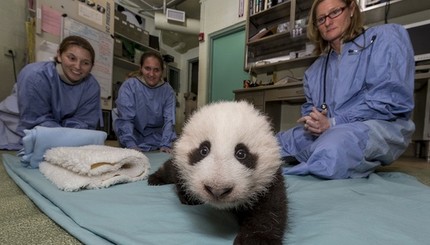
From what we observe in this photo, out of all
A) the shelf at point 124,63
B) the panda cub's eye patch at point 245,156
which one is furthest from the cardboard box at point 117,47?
the panda cub's eye patch at point 245,156

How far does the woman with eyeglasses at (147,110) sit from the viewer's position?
86.4 inches

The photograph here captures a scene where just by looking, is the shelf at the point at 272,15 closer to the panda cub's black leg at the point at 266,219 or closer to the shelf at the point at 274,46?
the shelf at the point at 274,46

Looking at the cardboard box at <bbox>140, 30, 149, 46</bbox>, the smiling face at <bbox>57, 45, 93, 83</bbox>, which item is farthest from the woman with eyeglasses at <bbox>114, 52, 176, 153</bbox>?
the cardboard box at <bbox>140, 30, 149, 46</bbox>

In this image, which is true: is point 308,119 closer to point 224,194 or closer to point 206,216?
point 206,216

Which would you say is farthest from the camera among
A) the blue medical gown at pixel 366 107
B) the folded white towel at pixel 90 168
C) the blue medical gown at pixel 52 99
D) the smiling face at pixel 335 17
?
the blue medical gown at pixel 52 99

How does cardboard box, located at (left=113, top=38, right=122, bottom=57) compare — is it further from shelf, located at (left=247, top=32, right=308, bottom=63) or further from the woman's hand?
the woman's hand

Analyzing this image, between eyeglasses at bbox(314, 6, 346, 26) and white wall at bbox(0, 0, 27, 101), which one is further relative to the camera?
white wall at bbox(0, 0, 27, 101)

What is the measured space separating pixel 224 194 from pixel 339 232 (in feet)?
1.05

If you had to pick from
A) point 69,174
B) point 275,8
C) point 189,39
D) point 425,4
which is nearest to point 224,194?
point 69,174

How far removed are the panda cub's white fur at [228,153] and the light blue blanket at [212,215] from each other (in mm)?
150

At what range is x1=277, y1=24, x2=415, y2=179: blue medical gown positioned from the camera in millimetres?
1117

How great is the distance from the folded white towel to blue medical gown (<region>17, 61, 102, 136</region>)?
0.68m

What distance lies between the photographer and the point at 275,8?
327cm

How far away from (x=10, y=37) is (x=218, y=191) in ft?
13.1
